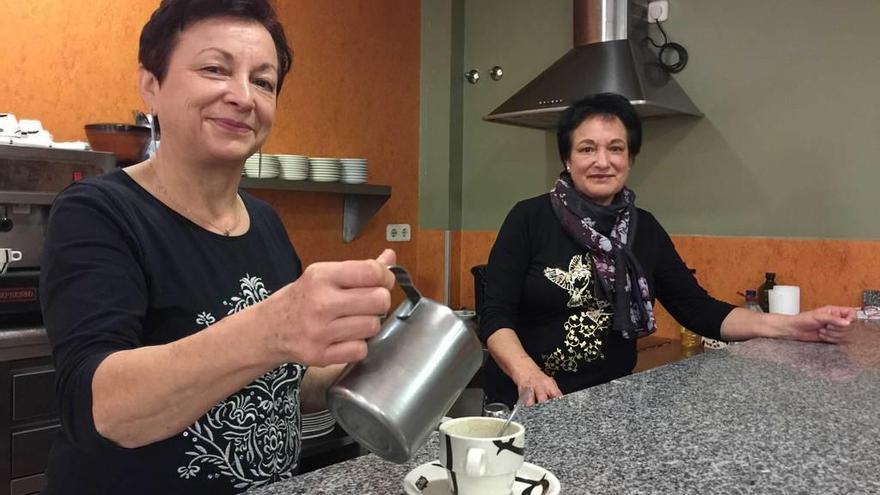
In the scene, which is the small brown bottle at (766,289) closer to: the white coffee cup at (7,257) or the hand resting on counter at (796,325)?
the hand resting on counter at (796,325)

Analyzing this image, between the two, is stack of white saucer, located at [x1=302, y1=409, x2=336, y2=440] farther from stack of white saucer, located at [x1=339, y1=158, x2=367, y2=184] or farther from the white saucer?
the white saucer

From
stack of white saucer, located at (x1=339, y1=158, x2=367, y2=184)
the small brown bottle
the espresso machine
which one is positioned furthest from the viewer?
stack of white saucer, located at (x1=339, y1=158, x2=367, y2=184)

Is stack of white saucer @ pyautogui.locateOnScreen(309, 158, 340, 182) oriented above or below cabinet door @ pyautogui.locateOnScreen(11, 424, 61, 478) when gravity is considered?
above

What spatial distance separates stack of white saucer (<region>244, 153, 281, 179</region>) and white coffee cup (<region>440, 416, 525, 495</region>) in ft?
7.35

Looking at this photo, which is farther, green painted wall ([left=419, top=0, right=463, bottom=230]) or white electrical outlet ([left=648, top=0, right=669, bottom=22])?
green painted wall ([left=419, top=0, right=463, bottom=230])

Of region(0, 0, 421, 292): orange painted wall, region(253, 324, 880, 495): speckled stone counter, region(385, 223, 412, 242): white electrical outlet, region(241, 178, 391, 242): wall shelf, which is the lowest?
region(253, 324, 880, 495): speckled stone counter

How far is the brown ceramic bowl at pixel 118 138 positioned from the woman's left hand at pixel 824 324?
6.37 ft

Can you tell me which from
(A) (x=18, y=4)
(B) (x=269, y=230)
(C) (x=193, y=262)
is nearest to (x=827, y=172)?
(B) (x=269, y=230)

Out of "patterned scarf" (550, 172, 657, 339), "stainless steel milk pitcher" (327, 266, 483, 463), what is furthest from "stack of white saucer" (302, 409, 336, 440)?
"stainless steel milk pitcher" (327, 266, 483, 463)

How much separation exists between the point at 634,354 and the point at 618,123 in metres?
0.62

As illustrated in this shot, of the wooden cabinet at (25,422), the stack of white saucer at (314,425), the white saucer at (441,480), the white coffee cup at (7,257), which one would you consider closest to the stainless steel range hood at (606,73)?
the stack of white saucer at (314,425)

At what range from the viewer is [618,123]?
1.93 metres

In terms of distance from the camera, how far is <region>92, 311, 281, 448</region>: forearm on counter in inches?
25.7

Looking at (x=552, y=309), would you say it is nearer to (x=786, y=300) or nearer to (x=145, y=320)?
(x=145, y=320)
